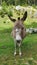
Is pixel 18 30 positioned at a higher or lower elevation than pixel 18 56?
higher

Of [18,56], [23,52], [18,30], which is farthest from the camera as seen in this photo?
[23,52]

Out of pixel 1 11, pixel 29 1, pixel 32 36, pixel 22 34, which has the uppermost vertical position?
pixel 22 34

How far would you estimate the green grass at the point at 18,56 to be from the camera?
25.0 ft

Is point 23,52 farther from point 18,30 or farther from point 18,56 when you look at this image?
point 18,30

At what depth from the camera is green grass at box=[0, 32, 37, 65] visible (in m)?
7.62

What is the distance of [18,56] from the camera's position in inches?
315

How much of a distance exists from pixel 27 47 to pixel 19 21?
4.97 ft

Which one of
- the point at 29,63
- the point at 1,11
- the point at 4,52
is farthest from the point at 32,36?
the point at 1,11

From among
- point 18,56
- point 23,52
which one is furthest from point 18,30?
point 23,52

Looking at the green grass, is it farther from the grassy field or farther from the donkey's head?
the donkey's head

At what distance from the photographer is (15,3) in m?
33.3

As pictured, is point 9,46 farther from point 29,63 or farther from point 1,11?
point 1,11

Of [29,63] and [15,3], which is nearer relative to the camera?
[29,63]

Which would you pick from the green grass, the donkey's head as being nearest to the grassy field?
the green grass
